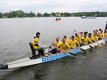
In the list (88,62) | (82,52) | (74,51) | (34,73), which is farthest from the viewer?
(82,52)

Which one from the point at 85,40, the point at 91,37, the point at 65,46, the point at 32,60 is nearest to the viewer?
the point at 32,60

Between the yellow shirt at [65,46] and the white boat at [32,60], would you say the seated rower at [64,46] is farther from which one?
the white boat at [32,60]

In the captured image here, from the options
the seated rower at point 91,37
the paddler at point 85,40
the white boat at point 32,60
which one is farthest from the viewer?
the seated rower at point 91,37

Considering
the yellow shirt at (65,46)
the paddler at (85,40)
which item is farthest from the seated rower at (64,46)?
the paddler at (85,40)

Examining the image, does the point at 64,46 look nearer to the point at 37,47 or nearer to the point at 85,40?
the point at 37,47

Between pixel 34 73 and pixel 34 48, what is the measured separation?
5.68 ft

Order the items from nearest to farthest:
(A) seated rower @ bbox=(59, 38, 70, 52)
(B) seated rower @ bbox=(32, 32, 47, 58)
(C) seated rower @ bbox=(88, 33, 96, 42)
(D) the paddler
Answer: (B) seated rower @ bbox=(32, 32, 47, 58), (A) seated rower @ bbox=(59, 38, 70, 52), (D) the paddler, (C) seated rower @ bbox=(88, 33, 96, 42)

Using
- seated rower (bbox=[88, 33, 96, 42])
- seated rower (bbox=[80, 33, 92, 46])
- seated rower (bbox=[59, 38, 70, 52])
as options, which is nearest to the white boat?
seated rower (bbox=[59, 38, 70, 52])

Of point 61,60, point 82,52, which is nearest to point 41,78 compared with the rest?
point 61,60

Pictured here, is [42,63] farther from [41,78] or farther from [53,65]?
[41,78]

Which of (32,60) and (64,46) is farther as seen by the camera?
(64,46)

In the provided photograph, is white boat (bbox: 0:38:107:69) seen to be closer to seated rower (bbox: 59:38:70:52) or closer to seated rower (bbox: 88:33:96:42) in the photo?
seated rower (bbox: 59:38:70:52)

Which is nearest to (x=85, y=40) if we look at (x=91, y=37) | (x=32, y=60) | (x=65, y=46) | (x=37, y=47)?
(x=91, y=37)

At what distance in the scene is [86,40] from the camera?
1638 cm
